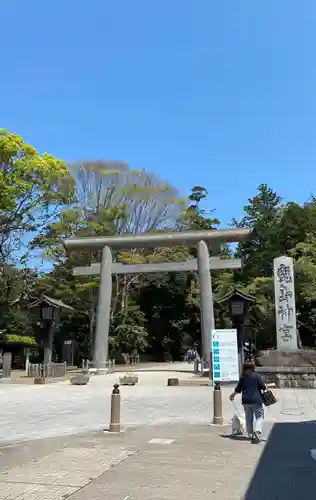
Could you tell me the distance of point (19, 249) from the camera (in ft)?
101

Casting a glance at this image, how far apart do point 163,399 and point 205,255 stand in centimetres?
1339

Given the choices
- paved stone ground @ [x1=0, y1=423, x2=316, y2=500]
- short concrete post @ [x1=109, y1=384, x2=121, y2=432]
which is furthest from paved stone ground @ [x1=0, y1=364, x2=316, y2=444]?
paved stone ground @ [x1=0, y1=423, x2=316, y2=500]

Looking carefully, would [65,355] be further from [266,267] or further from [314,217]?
[314,217]

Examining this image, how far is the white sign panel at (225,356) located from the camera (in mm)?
11719

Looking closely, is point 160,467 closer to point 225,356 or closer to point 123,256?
point 225,356

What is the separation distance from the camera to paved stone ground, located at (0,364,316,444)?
9.97 metres

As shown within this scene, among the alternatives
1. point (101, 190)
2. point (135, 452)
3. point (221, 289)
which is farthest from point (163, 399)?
point (221, 289)

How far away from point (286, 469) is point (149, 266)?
22.7 metres

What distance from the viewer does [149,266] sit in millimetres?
28578

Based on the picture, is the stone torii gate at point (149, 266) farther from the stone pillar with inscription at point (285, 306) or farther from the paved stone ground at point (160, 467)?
the paved stone ground at point (160, 467)

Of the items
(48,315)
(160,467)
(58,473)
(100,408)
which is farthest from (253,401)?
(48,315)

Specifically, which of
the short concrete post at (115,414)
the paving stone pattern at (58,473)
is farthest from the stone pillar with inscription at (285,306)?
the paving stone pattern at (58,473)

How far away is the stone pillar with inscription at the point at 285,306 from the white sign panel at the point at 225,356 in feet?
22.1

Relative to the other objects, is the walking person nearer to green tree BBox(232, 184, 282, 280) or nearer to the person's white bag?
the person's white bag
